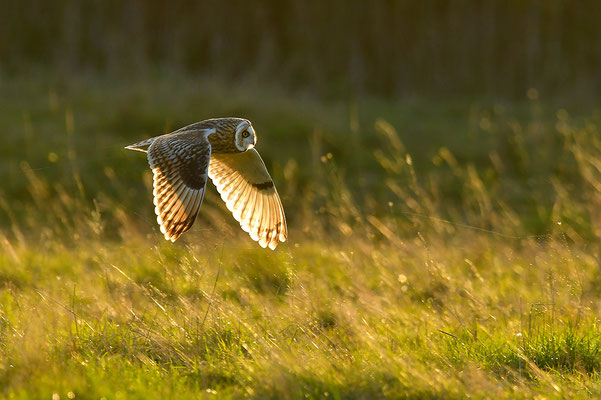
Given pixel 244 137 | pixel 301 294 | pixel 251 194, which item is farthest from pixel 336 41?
pixel 301 294

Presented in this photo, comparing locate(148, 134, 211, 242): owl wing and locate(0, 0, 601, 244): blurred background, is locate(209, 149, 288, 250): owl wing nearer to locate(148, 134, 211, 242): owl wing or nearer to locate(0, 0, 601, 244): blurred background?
locate(148, 134, 211, 242): owl wing

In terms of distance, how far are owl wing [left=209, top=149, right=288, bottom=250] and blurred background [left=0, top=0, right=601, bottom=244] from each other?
3262 millimetres

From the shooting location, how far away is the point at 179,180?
15.6ft

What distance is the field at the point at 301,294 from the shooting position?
3.94 metres

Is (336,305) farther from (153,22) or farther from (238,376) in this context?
(153,22)

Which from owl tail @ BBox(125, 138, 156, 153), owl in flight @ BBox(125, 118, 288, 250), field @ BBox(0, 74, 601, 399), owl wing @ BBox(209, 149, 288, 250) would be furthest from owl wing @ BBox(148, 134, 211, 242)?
owl wing @ BBox(209, 149, 288, 250)

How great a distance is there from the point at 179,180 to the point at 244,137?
0.79 m

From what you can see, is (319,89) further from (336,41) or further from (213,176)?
(213,176)

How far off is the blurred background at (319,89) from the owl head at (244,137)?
3.86 metres

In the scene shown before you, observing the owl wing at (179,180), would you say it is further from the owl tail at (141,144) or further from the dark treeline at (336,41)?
the dark treeline at (336,41)

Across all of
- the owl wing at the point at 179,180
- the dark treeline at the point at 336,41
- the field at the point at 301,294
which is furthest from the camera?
the dark treeline at the point at 336,41

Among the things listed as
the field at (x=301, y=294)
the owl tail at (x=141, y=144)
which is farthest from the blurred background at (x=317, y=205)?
the owl tail at (x=141, y=144)

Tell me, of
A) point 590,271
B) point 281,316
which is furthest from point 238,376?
point 590,271

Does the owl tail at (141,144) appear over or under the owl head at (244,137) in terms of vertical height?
under
